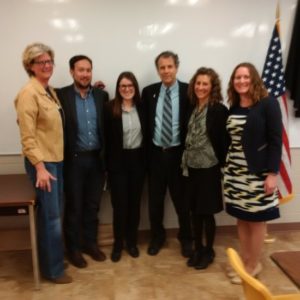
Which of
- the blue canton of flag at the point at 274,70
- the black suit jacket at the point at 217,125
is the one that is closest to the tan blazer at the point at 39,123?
the black suit jacket at the point at 217,125

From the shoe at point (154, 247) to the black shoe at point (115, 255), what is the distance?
26 centimetres

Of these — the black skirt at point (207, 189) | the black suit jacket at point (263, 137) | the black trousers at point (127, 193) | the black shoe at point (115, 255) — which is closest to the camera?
the black suit jacket at point (263, 137)

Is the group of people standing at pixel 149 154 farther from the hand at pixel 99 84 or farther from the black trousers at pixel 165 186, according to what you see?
the hand at pixel 99 84

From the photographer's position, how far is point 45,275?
276cm

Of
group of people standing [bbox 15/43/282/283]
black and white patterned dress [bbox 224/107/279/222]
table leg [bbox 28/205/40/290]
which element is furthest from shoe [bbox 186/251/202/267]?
table leg [bbox 28/205/40/290]

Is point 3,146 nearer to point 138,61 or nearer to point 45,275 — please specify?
Result: point 45,275

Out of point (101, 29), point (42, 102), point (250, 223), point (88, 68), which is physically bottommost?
point (250, 223)

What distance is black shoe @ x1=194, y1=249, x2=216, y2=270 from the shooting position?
9.59ft

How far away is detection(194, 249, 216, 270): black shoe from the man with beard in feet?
2.60

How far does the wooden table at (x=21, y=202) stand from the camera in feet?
7.97

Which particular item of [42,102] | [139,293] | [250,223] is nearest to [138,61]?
[42,102]

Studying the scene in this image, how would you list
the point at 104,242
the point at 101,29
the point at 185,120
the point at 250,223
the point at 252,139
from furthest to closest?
the point at 104,242
the point at 101,29
the point at 185,120
the point at 250,223
the point at 252,139

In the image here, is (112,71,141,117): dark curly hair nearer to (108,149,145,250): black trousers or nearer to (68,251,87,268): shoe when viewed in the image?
(108,149,145,250): black trousers

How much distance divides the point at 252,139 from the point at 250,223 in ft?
2.10
